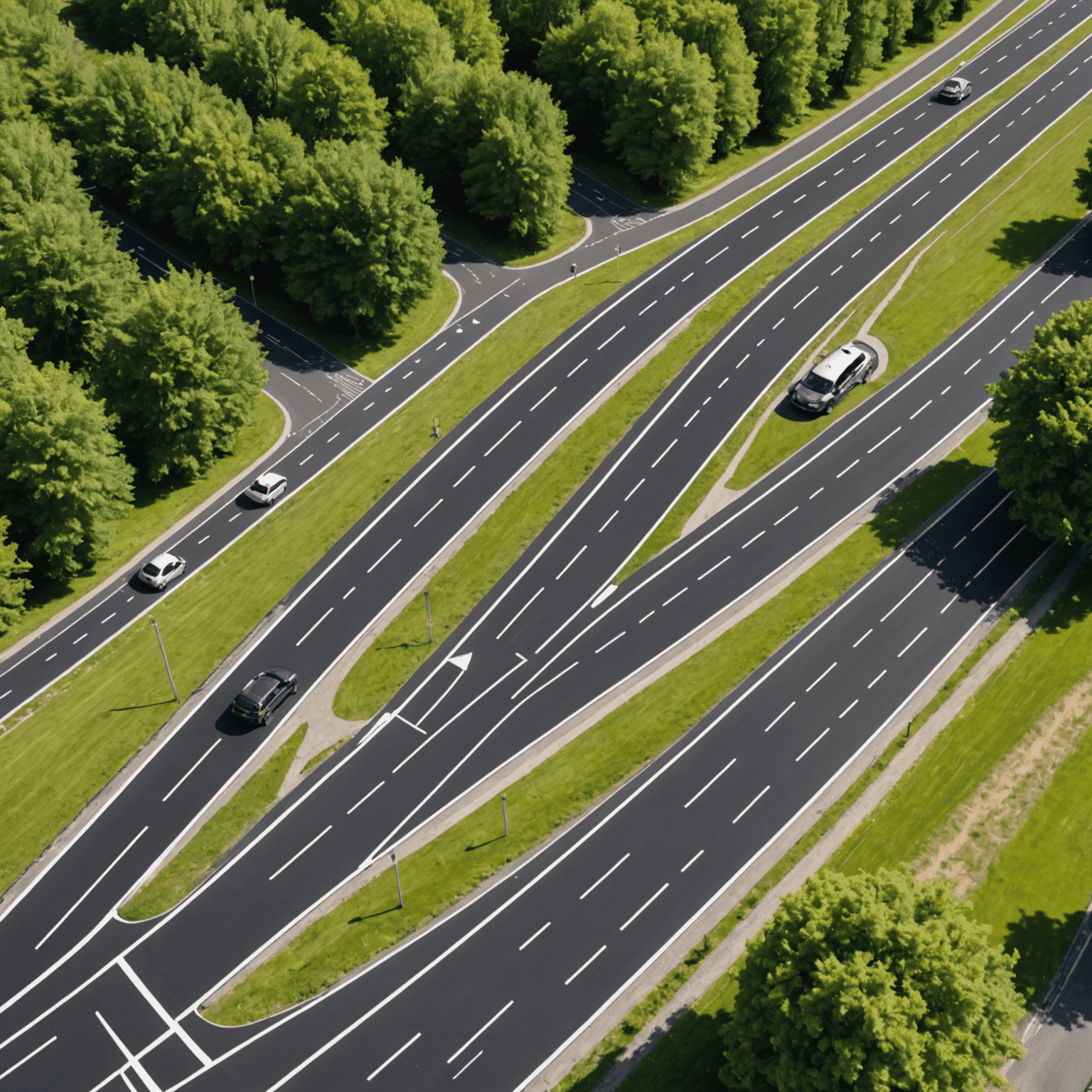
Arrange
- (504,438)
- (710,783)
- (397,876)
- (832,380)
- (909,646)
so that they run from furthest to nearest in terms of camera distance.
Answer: (832,380)
(504,438)
(909,646)
(710,783)
(397,876)

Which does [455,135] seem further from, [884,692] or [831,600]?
[884,692]

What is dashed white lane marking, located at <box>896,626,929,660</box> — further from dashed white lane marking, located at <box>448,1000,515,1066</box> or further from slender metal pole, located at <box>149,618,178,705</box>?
slender metal pole, located at <box>149,618,178,705</box>

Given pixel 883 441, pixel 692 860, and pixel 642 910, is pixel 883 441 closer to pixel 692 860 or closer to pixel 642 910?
pixel 692 860

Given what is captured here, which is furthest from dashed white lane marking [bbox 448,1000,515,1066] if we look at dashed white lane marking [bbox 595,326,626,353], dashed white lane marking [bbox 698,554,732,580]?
dashed white lane marking [bbox 595,326,626,353]

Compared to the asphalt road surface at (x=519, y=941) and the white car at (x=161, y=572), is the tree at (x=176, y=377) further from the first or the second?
the asphalt road surface at (x=519, y=941)

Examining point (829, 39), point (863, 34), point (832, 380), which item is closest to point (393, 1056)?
point (832, 380)
